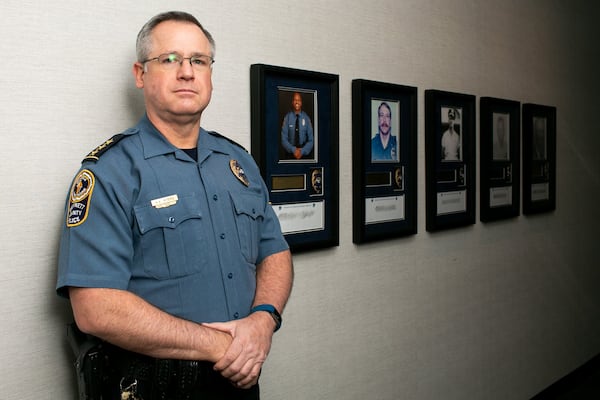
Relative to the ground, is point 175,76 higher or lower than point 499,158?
higher

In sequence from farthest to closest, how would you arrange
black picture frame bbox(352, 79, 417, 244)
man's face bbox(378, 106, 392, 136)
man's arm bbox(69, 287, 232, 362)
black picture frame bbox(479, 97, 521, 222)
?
black picture frame bbox(479, 97, 521, 222) → man's face bbox(378, 106, 392, 136) → black picture frame bbox(352, 79, 417, 244) → man's arm bbox(69, 287, 232, 362)

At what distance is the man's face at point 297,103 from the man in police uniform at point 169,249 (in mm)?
509

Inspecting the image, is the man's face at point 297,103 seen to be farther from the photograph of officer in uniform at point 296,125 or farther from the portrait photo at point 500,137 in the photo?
the portrait photo at point 500,137

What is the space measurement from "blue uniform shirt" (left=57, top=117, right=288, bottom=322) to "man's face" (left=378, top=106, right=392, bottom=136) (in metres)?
0.99

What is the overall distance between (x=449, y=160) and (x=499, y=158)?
0.57 m

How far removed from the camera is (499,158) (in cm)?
341

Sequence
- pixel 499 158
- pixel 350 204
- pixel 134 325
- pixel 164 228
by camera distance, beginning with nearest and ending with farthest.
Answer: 1. pixel 134 325
2. pixel 164 228
3. pixel 350 204
4. pixel 499 158

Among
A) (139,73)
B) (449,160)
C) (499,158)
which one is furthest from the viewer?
(499,158)

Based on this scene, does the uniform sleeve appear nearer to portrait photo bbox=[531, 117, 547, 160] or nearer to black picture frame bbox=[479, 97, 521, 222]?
black picture frame bbox=[479, 97, 521, 222]

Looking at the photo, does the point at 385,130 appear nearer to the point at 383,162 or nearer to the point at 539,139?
the point at 383,162

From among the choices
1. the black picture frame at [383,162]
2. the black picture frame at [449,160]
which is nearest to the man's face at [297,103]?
the black picture frame at [383,162]

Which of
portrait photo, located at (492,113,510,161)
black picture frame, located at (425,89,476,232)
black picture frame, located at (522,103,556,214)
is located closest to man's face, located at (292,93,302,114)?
black picture frame, located at (425,89,476,232)

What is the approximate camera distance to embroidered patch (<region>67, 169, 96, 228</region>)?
137 cm

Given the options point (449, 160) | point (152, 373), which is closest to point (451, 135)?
point (449, 160)
